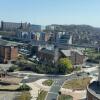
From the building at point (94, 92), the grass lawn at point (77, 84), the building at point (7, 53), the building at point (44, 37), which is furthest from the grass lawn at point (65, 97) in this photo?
the building at point (44, 37)

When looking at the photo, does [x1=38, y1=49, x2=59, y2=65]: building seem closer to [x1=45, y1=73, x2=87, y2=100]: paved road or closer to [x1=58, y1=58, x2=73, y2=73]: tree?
[x1=58, y1=58, x2=73, y2=73]: tree

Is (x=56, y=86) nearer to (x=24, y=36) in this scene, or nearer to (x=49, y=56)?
(x=49, y=56)

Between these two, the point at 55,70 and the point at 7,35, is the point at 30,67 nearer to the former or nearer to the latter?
the point at 55,70

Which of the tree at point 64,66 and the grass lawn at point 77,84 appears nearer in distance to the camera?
the grass lawn at point 77,84

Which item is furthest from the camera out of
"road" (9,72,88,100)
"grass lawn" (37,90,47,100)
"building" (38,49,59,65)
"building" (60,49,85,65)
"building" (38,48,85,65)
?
"building" (60,49,85,65)

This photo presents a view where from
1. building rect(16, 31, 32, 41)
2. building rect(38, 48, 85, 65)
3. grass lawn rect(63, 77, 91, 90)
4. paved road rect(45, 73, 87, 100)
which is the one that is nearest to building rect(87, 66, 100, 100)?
paved road rect(45, 73, 87, 100)

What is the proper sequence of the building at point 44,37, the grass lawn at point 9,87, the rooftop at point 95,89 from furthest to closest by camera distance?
the building at point 44,37 → the grass lawn at point 9,87 → the rooftop at point 95,89

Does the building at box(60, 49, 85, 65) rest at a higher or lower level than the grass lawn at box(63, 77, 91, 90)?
higher

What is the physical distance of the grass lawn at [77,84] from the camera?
32.8m

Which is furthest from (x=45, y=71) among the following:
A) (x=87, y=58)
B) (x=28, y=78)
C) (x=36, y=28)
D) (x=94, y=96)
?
(x=36, y=28)

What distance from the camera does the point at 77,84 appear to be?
112 feet

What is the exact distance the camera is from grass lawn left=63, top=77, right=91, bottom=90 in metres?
32.8

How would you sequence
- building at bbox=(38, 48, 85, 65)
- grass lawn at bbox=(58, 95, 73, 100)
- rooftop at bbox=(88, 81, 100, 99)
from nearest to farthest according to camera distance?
rooftop at bbox=(88, 81, 100, 99)
grass lawn at bbox=(58, 95, 73, 100)
building at bbox=(38, 48, 85, 65)

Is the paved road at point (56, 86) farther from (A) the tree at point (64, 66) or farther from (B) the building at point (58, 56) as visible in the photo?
(B) the building at point (58, 56)
